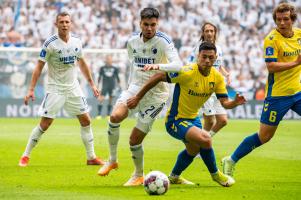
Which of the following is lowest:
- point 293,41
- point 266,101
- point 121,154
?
point 121,154

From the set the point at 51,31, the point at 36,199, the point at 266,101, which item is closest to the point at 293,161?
the point at 266,101

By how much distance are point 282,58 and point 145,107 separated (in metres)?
1.97

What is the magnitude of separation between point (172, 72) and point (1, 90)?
68.0ft

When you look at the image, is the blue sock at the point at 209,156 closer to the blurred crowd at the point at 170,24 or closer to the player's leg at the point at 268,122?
the player's leg at the point at 268,122

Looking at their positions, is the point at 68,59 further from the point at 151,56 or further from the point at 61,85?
the point at 151,56

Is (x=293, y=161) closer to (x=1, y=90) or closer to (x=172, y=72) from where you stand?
(x=172, y=72)

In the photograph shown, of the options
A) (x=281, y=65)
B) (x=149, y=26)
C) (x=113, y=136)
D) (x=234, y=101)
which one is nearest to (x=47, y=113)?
(x=113, y=136)

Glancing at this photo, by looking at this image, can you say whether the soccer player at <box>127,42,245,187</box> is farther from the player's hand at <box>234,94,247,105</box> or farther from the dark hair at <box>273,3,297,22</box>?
the dark hair at <box>273,3,297,22</box>

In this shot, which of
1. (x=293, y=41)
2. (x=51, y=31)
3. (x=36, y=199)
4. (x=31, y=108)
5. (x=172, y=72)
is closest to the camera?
(x=36, y=199)

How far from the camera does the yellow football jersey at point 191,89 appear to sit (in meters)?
10.5

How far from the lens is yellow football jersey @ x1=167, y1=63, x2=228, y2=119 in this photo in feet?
34.4

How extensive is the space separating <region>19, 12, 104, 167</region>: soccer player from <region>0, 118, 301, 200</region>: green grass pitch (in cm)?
52

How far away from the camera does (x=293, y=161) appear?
14484mm

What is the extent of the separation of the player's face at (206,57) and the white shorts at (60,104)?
3.93 meters
